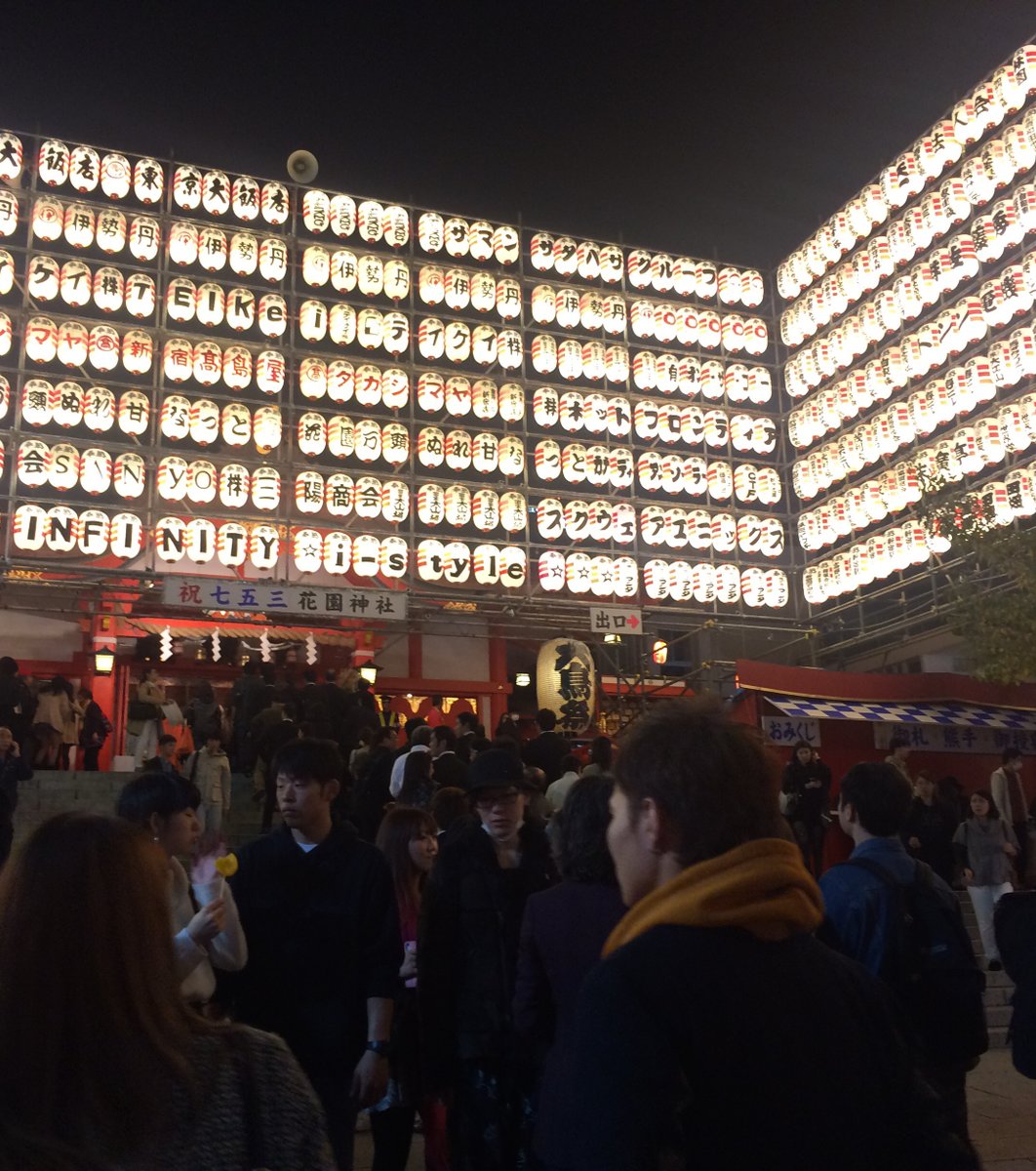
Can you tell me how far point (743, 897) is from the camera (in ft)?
5.17

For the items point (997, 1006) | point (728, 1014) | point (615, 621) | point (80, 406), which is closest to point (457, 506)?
point (615, 621)

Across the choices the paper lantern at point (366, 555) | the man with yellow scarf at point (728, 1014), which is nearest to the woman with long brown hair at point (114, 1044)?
the man with yellow scarf at point (728, 1014)

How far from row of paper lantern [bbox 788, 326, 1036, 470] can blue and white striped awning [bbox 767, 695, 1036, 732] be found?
4.77 meters

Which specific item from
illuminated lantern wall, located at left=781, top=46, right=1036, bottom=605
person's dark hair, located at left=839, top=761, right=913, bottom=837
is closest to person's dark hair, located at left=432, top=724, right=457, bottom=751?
person's dark hair, located at left=839, top=761, right=913, bottom=837

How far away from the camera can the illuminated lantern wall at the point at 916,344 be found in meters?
16.5

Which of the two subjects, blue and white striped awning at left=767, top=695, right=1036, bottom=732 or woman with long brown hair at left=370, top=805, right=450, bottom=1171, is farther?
blue and white striped awning at left=767, top=695, right=1036, bottom=732

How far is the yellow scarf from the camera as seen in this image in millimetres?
1558

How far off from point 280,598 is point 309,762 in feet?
41.0

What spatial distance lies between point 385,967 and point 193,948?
969 millimetres

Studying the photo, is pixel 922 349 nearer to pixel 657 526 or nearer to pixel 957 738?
pixel 657 526

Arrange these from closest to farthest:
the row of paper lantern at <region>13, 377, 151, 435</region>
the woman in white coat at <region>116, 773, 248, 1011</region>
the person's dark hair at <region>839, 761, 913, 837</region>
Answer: the woman in white coat at <region>116, 773, 248, 1011</region>, the person's dark hair at <region>839, 761, 913, 837</region>, the row of paper lantern at <region>13, 377, 151, 435</region>

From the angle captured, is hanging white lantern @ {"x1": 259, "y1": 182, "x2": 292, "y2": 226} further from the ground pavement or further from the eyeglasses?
the eyeglasses

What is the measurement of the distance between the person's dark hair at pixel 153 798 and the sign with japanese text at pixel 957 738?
49.4ft

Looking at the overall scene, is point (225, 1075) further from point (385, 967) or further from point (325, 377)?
point (325, 377)
